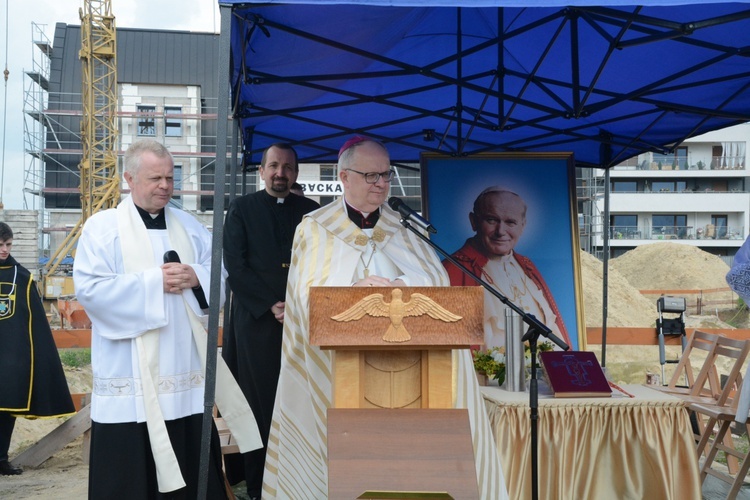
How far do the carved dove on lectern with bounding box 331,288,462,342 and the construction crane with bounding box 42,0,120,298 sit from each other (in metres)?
41.5

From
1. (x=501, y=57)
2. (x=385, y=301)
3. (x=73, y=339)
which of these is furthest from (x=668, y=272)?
(x=385, y=301)

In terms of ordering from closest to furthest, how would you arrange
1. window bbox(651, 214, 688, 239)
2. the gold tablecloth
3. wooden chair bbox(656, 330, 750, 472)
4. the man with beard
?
the gold tablecloth, the man with beard, wooden chair bbox(656, 330, 750, 472), window bbox(651, 214, 688, 239)

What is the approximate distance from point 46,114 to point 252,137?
41560 mm

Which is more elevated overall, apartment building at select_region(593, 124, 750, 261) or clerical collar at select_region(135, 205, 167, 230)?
apartment building at select_region(593, 124, 750, 261)

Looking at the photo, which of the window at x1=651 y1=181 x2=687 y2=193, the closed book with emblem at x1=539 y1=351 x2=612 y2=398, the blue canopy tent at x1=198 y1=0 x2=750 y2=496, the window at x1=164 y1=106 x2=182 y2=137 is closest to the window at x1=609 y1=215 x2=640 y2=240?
the window at x1=651 y1=181 x2=687 y2=193

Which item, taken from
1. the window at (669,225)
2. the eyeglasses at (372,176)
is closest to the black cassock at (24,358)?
the eyeglasses at (372,176)

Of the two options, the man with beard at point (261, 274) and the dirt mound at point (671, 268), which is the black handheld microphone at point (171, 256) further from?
the dirt mound at point (671, 268)

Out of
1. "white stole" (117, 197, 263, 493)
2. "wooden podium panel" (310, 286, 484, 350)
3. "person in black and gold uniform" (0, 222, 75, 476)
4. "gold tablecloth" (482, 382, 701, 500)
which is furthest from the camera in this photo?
"person in black and gold uniform" (0, 222, 75, 476)

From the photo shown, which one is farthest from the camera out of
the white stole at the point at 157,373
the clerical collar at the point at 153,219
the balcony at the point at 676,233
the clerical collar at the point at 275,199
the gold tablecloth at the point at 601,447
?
the balcony at the point at 676,233

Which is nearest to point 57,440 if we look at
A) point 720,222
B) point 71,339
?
point 71,339

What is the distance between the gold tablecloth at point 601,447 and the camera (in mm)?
4645

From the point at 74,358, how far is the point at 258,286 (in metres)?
13.1

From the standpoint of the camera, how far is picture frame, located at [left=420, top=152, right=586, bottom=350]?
6867 mm

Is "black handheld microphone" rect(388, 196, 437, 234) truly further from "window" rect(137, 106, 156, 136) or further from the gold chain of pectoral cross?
"window" rect(137, 106, 156, 136)
